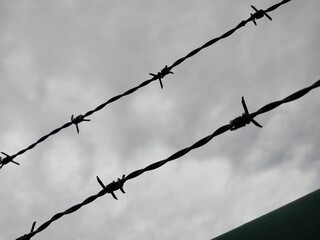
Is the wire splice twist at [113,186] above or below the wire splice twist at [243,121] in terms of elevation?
above

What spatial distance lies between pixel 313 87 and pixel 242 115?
1.33 feet

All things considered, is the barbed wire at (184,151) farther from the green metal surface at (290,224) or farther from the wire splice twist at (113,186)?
the green metal surface at (290,224)

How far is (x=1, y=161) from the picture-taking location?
3232mm

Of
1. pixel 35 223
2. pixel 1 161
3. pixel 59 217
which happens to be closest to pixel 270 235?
pixel 59 217

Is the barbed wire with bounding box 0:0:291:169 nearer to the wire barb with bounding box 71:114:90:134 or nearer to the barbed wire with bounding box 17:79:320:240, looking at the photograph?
the wire barb with bounding box 71:114:90:134

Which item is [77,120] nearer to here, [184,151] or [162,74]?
[162,74]

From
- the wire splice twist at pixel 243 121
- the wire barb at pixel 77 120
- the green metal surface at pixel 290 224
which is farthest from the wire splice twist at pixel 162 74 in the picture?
the green metal surface at pixel 290 224

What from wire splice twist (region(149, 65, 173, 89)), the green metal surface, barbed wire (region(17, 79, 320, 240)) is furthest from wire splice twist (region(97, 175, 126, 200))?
wire splice twist (region(149, 65, 173, 89))

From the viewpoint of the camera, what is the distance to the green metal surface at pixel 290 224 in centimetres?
184

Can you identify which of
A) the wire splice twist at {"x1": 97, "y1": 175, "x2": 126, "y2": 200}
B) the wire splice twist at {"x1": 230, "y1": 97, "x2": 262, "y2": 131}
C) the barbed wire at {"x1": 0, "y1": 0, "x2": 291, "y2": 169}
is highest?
the barbed wire at {"x1": 0, "y1": 0, "x2": 291, "y2": 169}

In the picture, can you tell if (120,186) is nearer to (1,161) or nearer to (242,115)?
(242,115)

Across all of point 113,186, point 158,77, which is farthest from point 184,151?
point 158,77

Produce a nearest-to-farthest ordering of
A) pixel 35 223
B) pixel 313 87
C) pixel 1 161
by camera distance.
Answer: pixel 313 87
pixel 35 223
pixel 1 161

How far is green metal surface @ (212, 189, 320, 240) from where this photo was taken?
6.05ft
